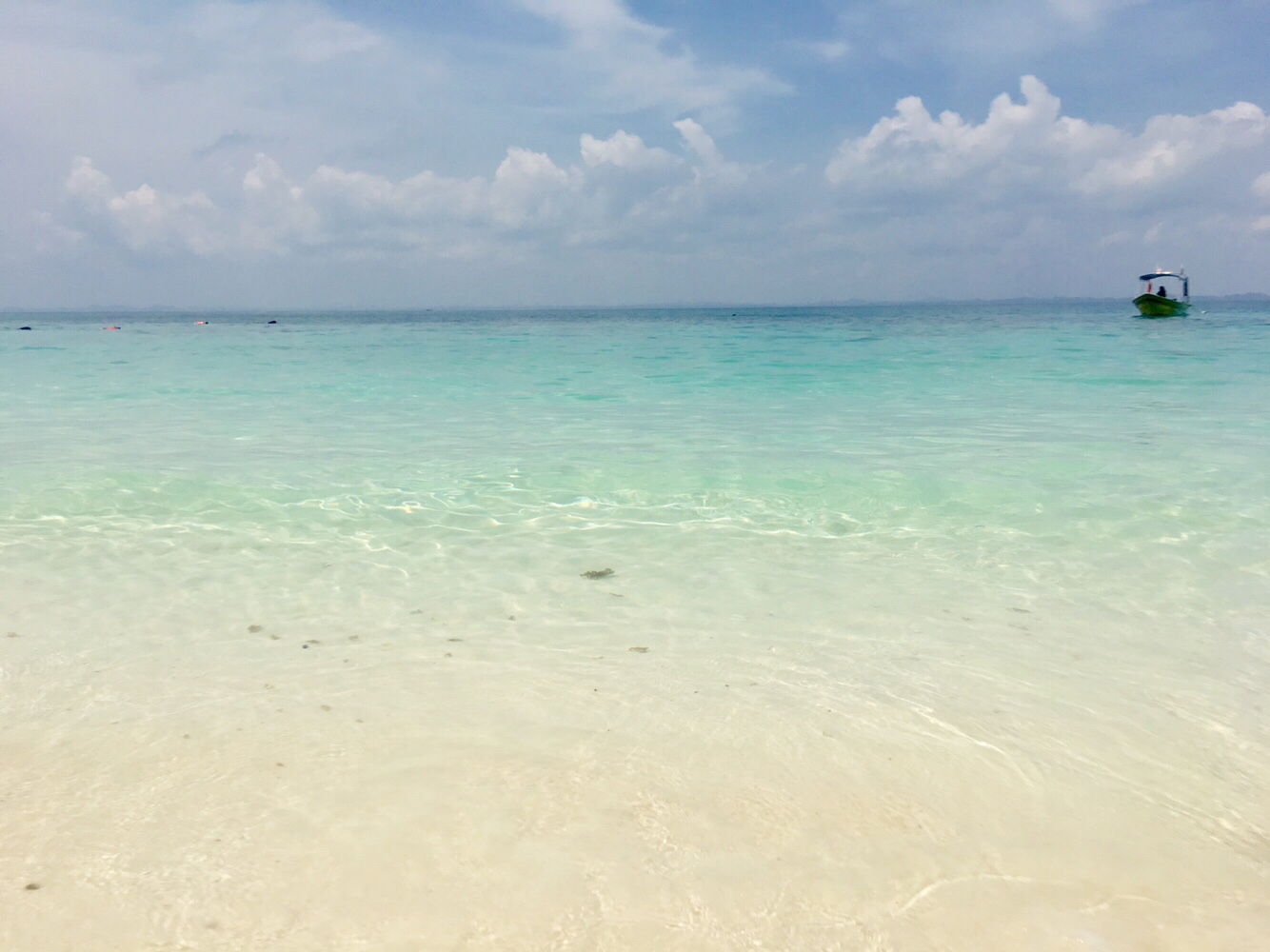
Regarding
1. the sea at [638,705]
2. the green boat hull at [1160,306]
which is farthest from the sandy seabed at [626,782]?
the green boat hull at [1160,306]

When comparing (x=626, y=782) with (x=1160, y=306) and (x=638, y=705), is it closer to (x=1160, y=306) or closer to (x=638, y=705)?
(x=638, y=705)

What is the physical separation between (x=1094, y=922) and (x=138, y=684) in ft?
11.3

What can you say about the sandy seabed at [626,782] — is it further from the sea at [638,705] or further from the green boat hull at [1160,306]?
the green boat hull at [1160,306]

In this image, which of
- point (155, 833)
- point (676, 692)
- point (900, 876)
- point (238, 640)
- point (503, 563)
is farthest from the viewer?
point (503, 563)

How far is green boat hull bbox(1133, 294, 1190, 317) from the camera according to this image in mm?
46938

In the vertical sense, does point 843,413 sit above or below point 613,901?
above

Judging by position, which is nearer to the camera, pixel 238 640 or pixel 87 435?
pixel 238 640

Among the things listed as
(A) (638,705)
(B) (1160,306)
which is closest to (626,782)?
(A) (638,705)

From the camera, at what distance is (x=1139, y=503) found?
21.5 feet

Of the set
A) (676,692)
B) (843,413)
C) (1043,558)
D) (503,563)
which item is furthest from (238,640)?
(843,413)

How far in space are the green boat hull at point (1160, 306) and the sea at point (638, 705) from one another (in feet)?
150

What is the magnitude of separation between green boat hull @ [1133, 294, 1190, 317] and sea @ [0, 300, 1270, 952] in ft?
150

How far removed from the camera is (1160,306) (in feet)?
155

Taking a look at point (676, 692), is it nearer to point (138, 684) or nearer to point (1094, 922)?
point (1094, 922)
